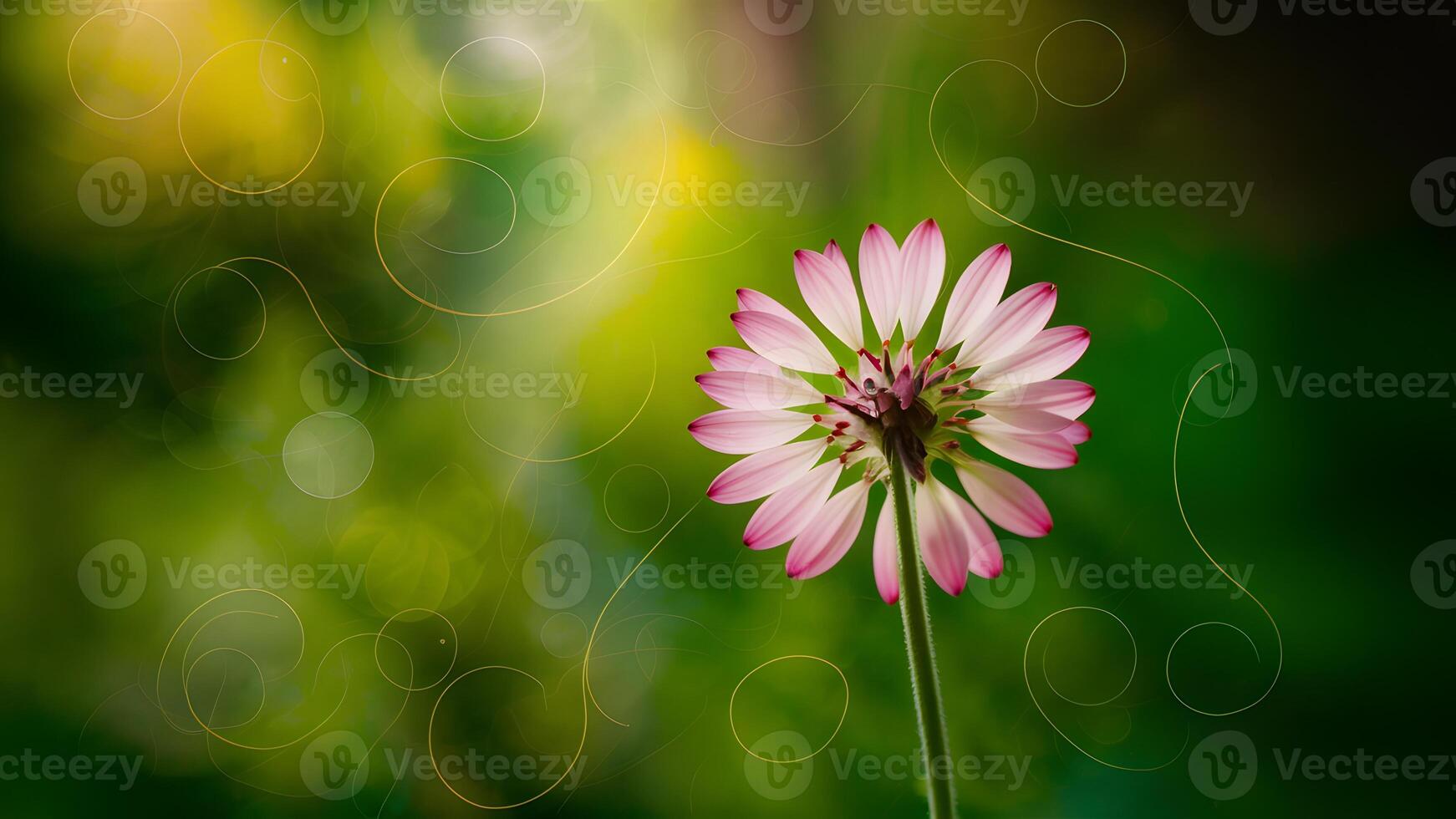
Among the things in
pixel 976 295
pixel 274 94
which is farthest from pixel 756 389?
pixel 274 94

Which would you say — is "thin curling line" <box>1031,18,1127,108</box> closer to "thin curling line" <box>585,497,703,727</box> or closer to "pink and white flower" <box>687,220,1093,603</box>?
"pink and white flower" <box>687,220,1093,603</box>

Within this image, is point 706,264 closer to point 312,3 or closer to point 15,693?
point 312,3

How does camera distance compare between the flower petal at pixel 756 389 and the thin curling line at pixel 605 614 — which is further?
the thin curling line at pixel 605 614

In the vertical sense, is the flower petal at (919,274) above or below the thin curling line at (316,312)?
above

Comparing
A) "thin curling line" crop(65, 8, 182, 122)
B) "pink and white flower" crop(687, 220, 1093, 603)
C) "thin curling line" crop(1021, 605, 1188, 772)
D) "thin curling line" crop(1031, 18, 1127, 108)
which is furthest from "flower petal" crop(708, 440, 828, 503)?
"thin curling line" crop(65, 8, 182, 122)

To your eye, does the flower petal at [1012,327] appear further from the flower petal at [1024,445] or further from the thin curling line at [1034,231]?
the thin curling line at [1034,231]

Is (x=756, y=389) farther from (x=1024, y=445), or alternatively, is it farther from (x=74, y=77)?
(x=74, y=77)

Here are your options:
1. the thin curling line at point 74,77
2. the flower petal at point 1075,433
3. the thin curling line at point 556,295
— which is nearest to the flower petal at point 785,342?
the flower petal at point 1075,433
